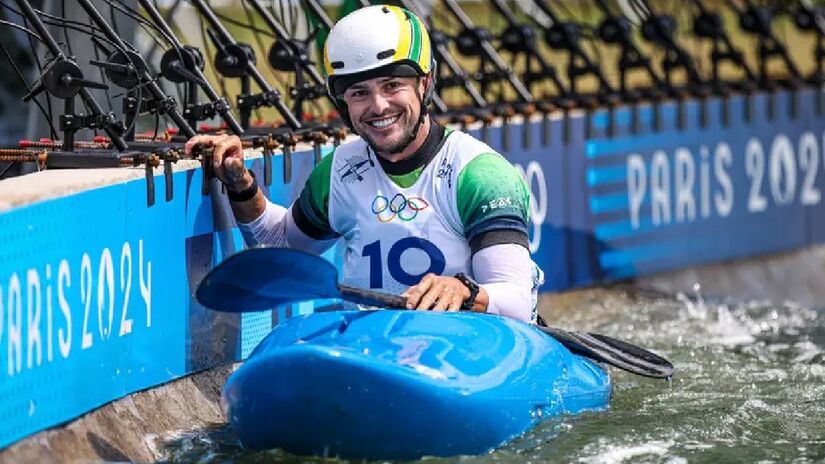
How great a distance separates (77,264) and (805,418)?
9.97ft

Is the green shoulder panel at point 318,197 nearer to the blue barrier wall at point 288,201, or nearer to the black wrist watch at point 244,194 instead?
the black wrist watch at point 244,194

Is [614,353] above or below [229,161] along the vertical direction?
below

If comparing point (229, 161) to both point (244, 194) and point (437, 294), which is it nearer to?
point (244, 194)

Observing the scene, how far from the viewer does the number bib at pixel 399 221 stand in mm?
7328

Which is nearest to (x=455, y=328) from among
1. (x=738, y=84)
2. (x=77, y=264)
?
(x=77, y=264)

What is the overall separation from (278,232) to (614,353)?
1468 millimetres

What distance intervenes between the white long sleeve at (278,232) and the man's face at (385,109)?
2.21ft

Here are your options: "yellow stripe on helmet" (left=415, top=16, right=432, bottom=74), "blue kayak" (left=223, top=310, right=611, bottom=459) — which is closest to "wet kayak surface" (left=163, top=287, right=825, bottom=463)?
"blue kayak" (left=223, top=310, right=611, bottom=459)

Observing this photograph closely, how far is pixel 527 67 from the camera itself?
12.4 meters

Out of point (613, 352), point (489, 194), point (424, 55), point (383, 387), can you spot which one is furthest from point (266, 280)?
point (613, 352)

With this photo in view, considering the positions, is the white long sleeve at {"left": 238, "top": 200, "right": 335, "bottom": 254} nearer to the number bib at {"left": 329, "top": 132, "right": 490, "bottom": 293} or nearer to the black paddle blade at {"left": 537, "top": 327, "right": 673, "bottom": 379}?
the number bib at {"left": 329, "top": 132, "right": 490, "bottom": 293}

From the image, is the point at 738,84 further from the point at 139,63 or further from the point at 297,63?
the point at 139,63

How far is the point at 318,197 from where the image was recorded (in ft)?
25.3

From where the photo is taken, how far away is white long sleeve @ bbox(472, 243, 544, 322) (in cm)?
704
